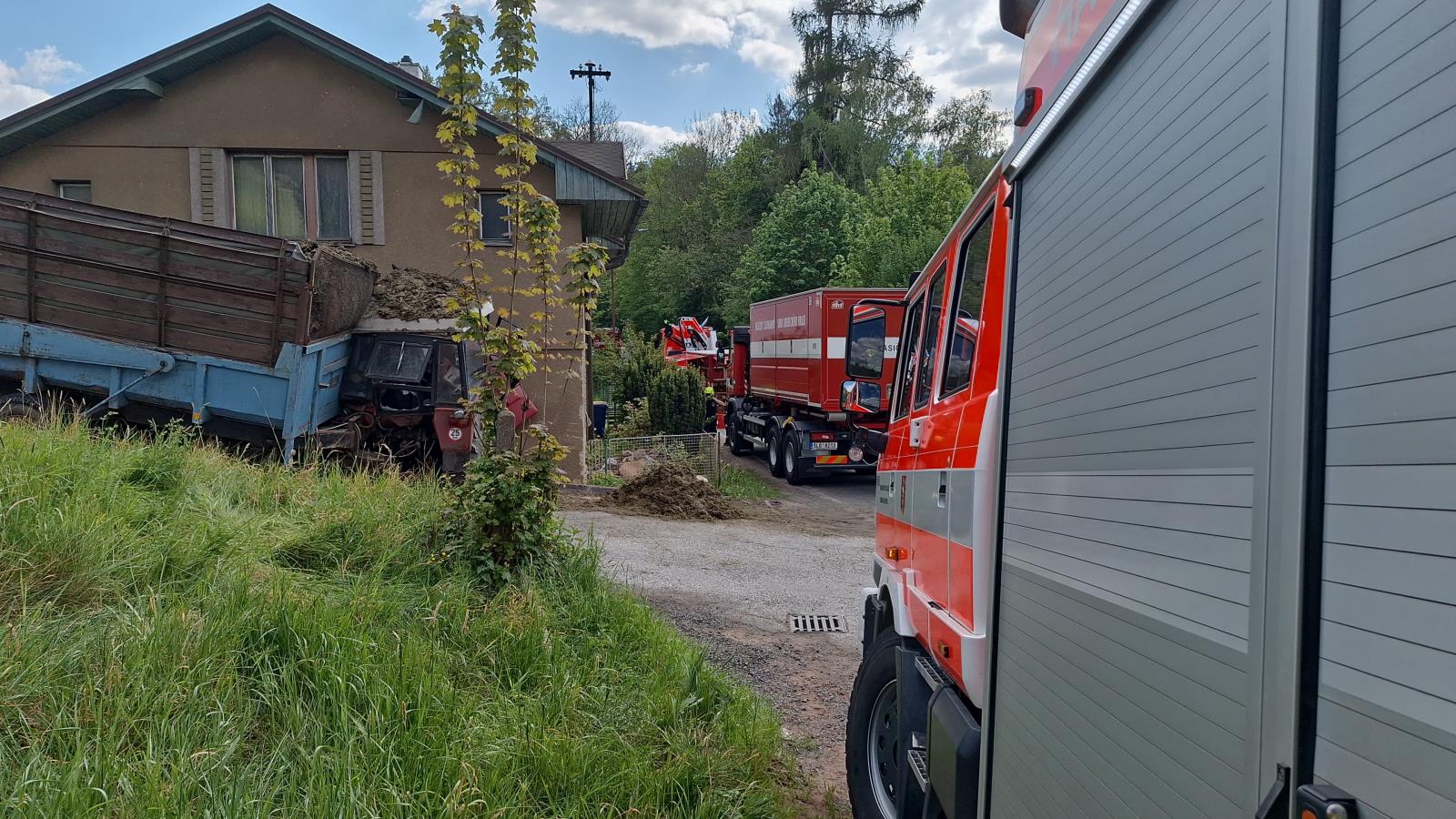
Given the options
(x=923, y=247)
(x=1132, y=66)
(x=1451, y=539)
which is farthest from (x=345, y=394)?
(x=923, y=247)

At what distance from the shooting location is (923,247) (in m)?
25.3

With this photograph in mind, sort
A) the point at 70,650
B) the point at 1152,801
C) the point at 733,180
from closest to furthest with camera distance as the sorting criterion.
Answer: the point at 1152,801 → the point at 70,650 → the point at 733,180

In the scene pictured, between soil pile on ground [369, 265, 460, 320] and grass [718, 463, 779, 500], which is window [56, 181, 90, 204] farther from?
grass [718, 463, 779, 500]

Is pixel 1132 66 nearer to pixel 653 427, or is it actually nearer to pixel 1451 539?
pixel 1451 539

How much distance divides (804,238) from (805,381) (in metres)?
19.2

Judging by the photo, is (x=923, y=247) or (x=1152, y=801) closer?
(x=1152, y=801)

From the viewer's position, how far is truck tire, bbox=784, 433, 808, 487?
55.7 feet

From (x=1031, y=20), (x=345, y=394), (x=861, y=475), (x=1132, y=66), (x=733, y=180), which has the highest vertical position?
(x=733, y=180)

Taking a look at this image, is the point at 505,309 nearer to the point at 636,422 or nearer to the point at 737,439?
the point at 636,422

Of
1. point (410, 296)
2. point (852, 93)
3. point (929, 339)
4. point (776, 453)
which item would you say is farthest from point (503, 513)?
point (852, 93)

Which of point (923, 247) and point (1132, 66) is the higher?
point (923, 247)

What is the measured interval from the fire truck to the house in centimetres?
1219

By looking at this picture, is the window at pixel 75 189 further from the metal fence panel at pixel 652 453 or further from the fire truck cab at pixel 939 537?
the fire truck cab at pixel 939 537

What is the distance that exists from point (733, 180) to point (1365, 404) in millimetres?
47333
